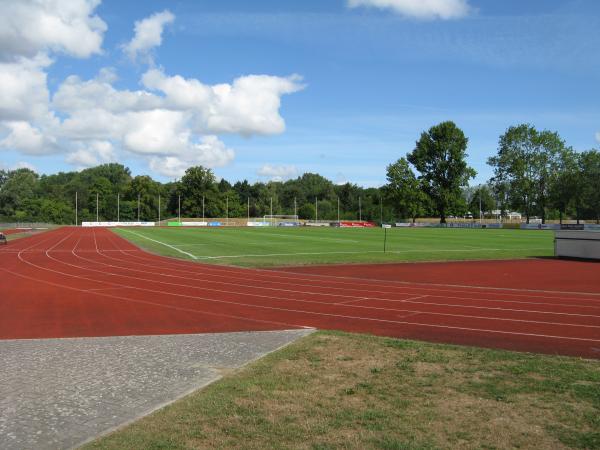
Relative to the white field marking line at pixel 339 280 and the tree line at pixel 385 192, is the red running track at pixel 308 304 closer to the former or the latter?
the white field marking line at pixel 339 280

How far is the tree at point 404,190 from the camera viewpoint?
4304 inches

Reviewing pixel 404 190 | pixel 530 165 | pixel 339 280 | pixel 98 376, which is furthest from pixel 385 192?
pixel 98 376

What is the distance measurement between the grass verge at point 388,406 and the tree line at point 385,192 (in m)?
99.5

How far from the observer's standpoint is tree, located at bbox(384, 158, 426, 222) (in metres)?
109

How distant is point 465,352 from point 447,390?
7.06 feet

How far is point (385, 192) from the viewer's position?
118m

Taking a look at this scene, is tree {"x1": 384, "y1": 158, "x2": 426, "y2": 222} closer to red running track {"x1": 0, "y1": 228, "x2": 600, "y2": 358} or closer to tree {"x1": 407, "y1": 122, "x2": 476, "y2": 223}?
tree {"x1": 407, "y1": 122, "x2": 476, "y2": 223}

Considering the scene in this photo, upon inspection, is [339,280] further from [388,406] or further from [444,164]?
[444,164]

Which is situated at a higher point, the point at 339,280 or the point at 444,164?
the point at 444,164

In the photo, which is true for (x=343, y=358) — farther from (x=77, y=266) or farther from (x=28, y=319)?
(x=77, y=266)

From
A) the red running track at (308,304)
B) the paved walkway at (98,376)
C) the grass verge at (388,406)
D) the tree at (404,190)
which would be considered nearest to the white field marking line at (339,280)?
the red running track at (308,304)

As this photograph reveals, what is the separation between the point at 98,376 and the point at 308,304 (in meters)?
7.54

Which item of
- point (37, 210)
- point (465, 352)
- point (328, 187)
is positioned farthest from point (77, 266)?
point (328, 187)

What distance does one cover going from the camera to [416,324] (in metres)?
11.6
